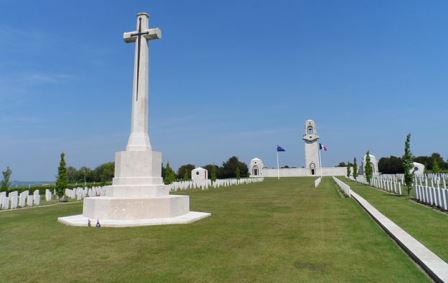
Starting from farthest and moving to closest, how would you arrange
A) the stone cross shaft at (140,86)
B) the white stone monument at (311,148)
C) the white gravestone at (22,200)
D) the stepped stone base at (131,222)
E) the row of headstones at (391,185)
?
1. the white stone monument at (311,148)
2. the row of headstones at (391,185)
3. the white gravestone at (22,200)
4. the stone cross shaft at (140,86)
5. the stepped stone base at (131,222)

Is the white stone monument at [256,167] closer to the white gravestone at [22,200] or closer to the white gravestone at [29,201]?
the white gravestone at [29,201]

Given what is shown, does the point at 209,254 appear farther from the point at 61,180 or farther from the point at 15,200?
the point at 61,180

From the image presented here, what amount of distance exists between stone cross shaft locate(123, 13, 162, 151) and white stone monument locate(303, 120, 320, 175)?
69650 millimetres

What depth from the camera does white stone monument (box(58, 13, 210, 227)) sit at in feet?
30.3

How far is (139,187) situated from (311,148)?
2820 inches

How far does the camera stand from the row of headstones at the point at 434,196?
1122 centimetres

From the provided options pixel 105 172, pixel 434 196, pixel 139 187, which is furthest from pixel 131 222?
pixel 105 172

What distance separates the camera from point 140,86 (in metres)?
11.2

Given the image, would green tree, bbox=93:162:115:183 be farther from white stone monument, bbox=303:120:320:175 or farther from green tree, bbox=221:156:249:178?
white stone monument, bbox=303:120:320:175

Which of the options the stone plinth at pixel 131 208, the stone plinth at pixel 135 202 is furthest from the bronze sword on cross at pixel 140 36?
the stone plinth at pixel 131 208

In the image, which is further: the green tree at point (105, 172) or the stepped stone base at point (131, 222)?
the green tree at point (105, 172)

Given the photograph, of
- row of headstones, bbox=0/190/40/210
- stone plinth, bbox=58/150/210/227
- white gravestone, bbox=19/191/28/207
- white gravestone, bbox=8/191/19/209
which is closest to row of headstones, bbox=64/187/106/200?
row of headstones, bbox=0/190/40/210

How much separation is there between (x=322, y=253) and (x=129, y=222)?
534 cm

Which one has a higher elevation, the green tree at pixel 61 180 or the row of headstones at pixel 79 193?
the green tree at pixel 61 180
